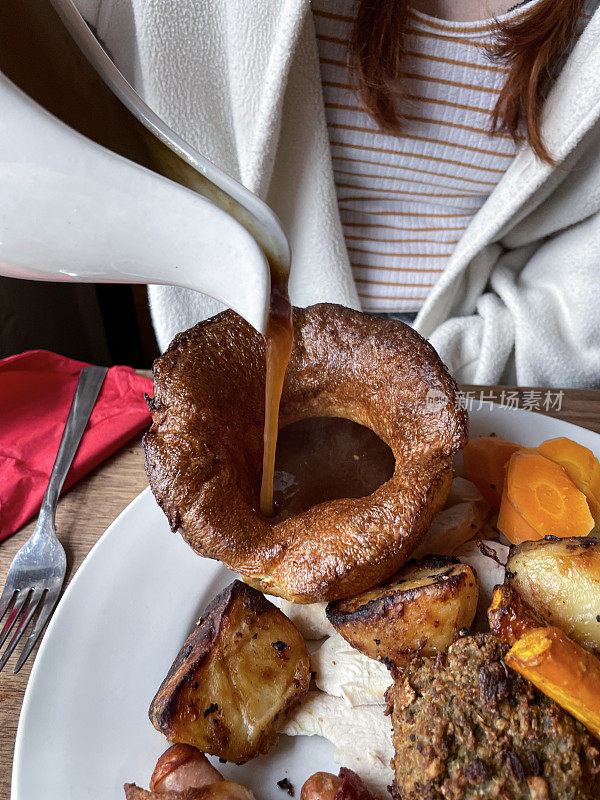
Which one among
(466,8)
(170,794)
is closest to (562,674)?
(170,794)

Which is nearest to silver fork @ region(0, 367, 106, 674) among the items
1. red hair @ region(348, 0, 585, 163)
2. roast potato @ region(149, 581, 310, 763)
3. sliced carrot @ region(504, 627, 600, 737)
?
roast potato @ region(149, 581, 310, 763)

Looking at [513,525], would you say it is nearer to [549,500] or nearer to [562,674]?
[549,500]

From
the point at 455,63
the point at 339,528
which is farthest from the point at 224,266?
the point at 455,63

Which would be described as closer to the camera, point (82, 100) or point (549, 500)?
point (82, 100)

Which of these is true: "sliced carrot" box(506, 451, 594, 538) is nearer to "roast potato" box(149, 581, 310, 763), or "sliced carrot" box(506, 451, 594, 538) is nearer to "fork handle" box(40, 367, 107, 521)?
"roast potato" box(149, 581, 310, 763)

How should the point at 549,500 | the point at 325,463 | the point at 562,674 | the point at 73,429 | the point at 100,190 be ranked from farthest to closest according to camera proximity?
the point at 73,429 < the point at 325,463 < the point at 549,500 < the point at 562,674 < the point at 100,190

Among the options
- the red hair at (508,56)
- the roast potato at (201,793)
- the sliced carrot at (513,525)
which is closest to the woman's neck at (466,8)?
the red hair at (508,56)

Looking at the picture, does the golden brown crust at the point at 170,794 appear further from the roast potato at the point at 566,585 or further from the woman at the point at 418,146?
the woman at the point at 418,146
